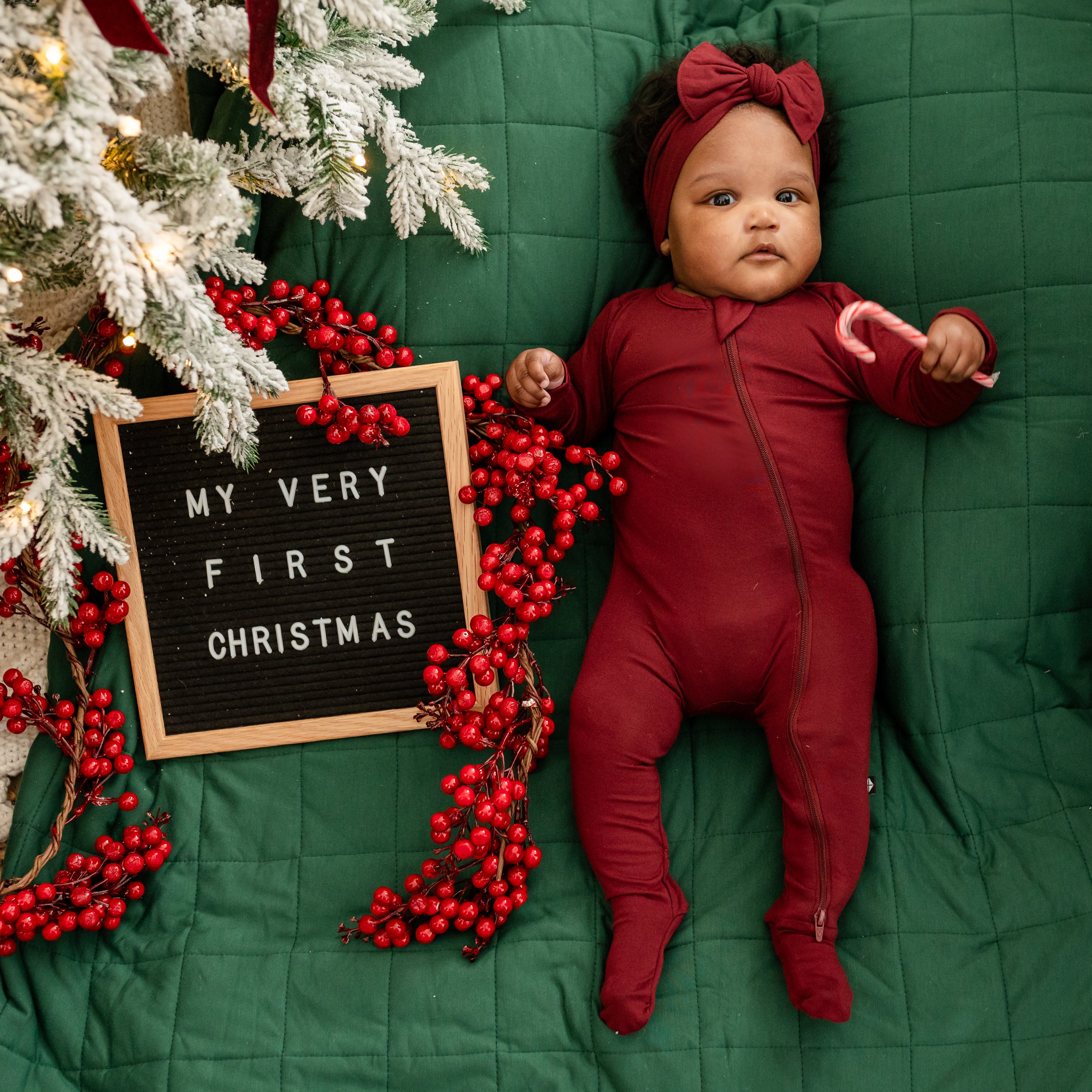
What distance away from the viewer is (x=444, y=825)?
39.8 inches

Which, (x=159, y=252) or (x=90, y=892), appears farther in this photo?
(x=90, y=892)

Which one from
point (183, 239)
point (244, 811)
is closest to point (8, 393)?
point (183, 239)

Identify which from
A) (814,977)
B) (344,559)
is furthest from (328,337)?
(814,977)

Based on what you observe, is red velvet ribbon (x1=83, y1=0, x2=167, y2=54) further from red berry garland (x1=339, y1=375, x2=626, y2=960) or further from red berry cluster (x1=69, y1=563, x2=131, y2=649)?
red berry cluster (x1=69, y1=563, x2=131, y2=649)

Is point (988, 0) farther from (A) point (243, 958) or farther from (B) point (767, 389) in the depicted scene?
(A) point (243, 958)

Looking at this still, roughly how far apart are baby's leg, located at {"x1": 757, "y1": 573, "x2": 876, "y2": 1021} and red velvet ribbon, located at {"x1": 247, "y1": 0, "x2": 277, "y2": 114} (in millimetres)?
772

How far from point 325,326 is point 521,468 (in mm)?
317

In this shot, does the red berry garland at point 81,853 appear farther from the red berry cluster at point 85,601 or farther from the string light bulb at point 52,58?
the string light bulb at point 52,58

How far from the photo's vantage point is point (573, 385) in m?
1.15

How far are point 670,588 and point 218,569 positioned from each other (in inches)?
22.5

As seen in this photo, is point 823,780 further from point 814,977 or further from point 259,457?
point 259,457

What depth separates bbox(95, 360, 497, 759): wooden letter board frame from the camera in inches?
44.0

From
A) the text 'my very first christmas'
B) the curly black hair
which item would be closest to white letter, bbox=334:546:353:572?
the text 'my very first christmas'

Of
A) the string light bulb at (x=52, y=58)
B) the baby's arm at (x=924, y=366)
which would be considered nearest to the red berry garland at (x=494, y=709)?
the baby's arm at (x=924, y=366)
